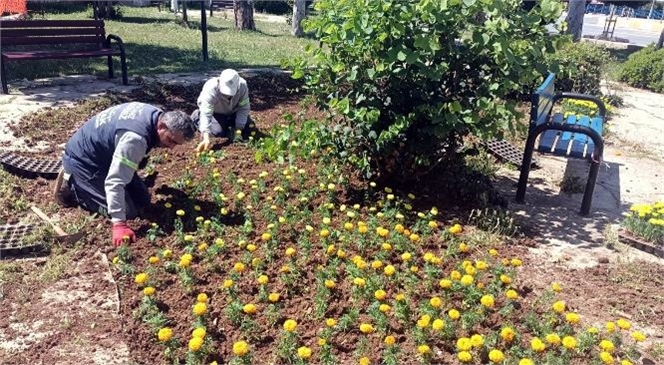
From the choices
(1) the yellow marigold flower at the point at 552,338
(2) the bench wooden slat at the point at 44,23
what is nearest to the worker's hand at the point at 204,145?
Result: (1) the yellow marigold flower at the point at 552,338

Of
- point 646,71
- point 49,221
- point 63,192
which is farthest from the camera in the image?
point 646,71

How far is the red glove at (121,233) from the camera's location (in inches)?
143

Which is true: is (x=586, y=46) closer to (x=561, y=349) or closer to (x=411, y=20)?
(x=411, y=20)

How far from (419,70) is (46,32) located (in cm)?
648

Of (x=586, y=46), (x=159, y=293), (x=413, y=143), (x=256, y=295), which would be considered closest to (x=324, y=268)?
(x=256, y=295)

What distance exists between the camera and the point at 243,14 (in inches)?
686

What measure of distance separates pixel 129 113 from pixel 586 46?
8599mm

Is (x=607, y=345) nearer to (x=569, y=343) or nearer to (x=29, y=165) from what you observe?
(x=569, y=343)

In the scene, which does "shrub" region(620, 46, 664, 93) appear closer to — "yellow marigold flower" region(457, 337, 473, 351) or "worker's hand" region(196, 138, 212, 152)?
"worker's hand" region(196, 138, 212, 152)

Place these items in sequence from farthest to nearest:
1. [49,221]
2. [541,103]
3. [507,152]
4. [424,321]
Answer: [507,152]
[541,103]
[49,221]
[424,321]

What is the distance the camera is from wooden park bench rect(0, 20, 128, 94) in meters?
7.43

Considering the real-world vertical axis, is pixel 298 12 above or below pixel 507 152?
above

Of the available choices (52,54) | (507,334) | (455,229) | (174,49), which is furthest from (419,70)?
(174,49)

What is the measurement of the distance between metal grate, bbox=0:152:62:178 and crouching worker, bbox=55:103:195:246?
638mm
